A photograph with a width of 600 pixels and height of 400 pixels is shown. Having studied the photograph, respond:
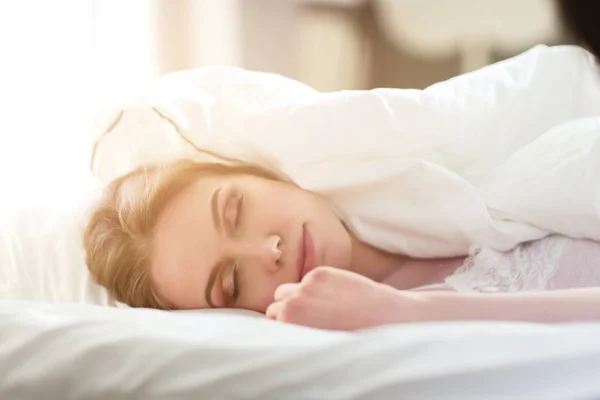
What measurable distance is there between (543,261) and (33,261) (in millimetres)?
789

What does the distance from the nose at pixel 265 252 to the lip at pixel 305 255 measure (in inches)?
1.3

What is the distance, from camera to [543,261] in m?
1.01

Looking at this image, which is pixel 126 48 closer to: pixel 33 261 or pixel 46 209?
pixel 46 209

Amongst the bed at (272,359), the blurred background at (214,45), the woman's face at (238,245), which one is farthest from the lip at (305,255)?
the blurred background at (214,45)

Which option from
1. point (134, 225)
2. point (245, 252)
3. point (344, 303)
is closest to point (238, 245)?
point (245, 252)

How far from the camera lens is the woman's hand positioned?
714 mm

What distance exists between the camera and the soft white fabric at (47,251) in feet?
3.82

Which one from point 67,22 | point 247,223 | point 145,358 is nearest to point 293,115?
point 247,223

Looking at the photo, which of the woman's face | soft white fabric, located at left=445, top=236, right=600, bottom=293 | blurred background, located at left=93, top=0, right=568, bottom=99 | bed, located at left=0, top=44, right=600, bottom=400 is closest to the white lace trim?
soft white fabric, located at left=445, top=236, right=600, bottom=293

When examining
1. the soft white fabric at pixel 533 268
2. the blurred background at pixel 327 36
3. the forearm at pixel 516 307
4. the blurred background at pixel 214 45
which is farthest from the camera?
the blurred background at pixel 327 36

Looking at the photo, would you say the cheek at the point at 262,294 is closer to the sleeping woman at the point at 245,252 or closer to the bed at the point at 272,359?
the sleeping woman at the point at 245,252

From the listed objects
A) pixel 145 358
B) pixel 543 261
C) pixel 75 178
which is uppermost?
pixel 145 358

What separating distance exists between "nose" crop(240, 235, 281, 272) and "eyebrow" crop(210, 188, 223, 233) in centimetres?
5

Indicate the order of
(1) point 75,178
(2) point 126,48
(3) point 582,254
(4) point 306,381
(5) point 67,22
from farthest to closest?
(2) point 126,48 < (5) point 67,22 < (1) point 75,178 < (3) point 582,254 < (4) point 306,381
